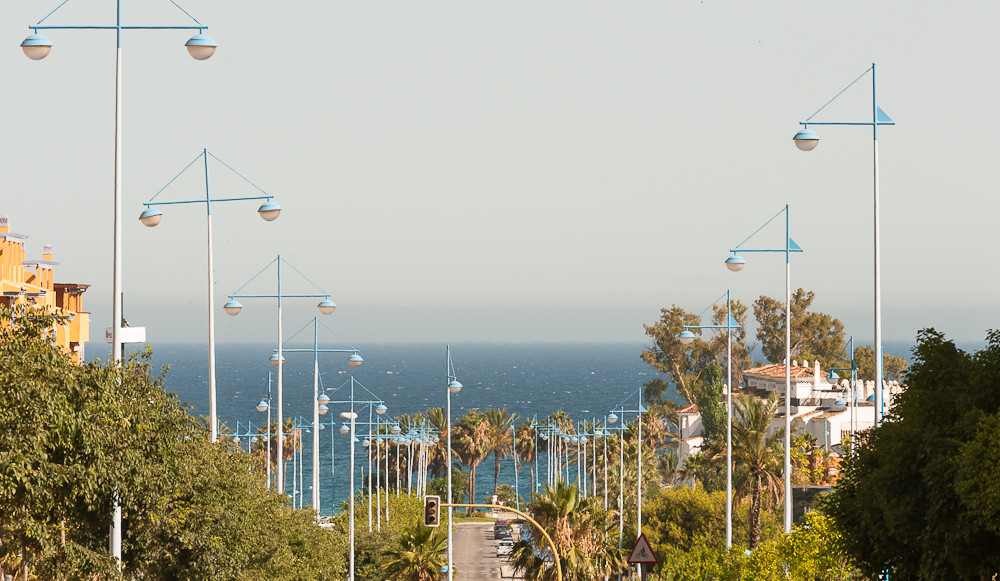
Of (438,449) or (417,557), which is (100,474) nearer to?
(417,557)

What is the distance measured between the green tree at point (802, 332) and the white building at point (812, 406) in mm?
14772

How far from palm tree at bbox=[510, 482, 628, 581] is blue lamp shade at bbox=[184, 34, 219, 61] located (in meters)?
26.8

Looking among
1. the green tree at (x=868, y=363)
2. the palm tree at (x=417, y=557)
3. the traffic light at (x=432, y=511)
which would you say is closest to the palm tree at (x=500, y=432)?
the green tree at (x=868, y=363)

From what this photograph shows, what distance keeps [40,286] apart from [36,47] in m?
32.2

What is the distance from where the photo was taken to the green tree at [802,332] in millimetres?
119438

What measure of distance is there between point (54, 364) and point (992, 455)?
11210 millimetres

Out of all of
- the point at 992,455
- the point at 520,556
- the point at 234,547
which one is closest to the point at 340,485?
the point at 520,556

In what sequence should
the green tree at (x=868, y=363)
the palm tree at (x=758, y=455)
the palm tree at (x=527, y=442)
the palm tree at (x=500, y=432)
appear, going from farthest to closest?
the green tree at (x=868, y=363), the palm tree at (x=527, y=442), the palm tree at (x=500, y=432), the palm tree at (x=758, y=455)

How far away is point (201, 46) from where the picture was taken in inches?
723

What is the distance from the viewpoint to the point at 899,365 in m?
126

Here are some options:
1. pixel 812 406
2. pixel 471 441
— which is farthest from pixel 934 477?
pixel 471 441

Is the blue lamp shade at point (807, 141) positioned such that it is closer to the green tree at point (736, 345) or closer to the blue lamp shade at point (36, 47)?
the blue lamp shade at point (36, 47)

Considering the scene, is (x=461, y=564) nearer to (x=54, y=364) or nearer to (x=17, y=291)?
(x=17, y=291)

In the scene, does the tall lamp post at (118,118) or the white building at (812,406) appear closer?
the tall lamp post at (118,118)
